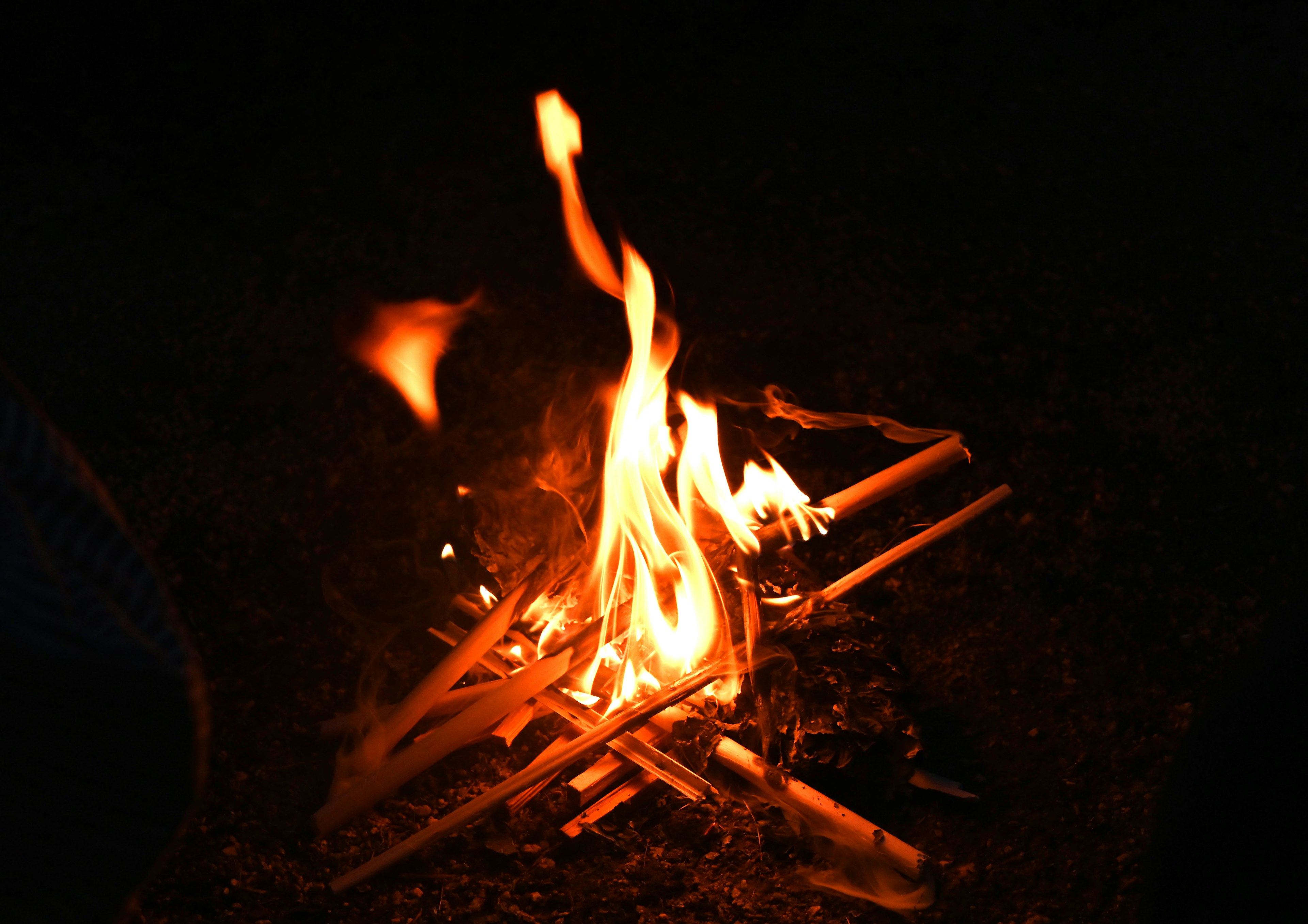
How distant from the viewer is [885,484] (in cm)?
264

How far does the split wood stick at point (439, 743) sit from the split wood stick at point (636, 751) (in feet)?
0.24

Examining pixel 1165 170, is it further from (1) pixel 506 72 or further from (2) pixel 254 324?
(2) pixel 254 324

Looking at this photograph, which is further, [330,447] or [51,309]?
[51,309]

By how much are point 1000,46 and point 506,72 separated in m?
2.82

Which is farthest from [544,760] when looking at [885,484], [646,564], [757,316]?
[757,316]

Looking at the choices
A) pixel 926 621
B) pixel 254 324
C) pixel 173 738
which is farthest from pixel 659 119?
pixel 173 738

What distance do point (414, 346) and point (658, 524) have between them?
161 centimetres

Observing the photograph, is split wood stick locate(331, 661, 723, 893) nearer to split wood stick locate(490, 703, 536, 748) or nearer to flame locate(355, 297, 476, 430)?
split wood stick locate(490, 703, 536, 748)

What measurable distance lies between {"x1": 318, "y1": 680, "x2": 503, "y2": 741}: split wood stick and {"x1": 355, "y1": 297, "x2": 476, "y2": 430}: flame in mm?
1227

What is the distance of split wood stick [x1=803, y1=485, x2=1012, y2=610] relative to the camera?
7.89ft

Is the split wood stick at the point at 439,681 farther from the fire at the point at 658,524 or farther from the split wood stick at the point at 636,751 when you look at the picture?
the fire at the point at 658,524

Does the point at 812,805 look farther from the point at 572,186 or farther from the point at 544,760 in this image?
the point at 572,186

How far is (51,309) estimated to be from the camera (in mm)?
3809

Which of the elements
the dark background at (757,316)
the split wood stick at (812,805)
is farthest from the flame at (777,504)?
the split wood stick at (812,805)
